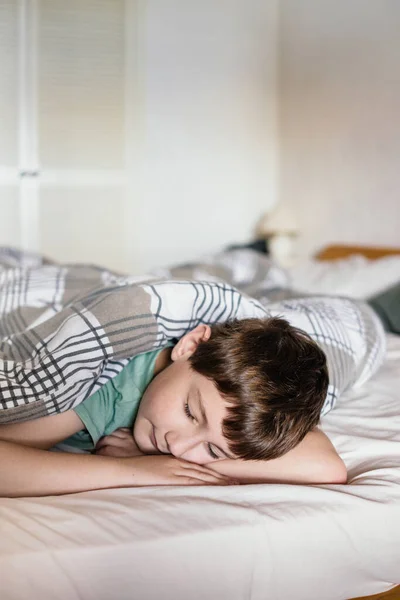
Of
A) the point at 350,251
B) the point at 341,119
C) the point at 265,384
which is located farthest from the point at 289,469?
the point at 341,119

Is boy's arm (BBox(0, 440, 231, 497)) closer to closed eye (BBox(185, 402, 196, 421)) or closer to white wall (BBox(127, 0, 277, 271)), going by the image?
closed eye (BBox(185, 402, 196, 421))

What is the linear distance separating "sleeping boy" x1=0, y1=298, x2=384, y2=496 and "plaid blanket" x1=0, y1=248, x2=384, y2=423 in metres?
0.05

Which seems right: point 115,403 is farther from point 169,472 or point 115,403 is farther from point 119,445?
point 169,472

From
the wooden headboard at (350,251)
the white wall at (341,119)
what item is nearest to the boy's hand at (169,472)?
the wooden headboard at (350,251)

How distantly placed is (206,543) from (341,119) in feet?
9.41

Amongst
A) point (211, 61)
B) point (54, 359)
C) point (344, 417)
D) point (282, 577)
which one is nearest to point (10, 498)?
point (54, 359)

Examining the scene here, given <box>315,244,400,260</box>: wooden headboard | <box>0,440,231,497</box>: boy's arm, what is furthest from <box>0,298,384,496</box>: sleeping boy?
<box>315,244,400,260</box>: wooden headboard

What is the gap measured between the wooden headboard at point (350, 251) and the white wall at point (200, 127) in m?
0.76

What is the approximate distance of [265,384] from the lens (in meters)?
1.02

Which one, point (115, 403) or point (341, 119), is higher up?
point (341, 119)

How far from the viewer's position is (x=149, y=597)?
0.85 meters

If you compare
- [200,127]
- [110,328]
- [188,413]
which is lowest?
[188,413]

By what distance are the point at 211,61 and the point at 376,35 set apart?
1.06 meters

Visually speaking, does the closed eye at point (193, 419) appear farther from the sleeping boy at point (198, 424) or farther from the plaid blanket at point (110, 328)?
the plaid blanket at point (110, 328)
